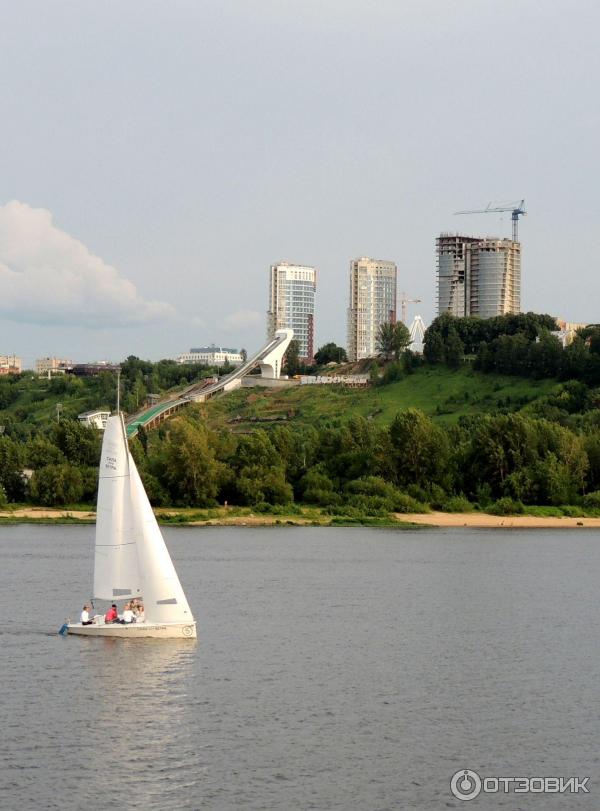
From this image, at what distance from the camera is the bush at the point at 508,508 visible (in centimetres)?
12319

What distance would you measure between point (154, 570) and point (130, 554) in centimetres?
138

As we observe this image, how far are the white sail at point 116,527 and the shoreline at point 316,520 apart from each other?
6138cm

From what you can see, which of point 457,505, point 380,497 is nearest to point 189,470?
point 380,497

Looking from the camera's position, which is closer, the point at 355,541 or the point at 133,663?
the point at 133,663

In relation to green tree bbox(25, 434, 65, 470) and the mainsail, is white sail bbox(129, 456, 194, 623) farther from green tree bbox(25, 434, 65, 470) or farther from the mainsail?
green tree bbox(25, 434, 65, 470)

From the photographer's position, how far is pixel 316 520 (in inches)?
4759

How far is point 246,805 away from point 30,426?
16361 cm

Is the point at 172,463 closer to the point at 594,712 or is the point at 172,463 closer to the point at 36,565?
the point at 36,565

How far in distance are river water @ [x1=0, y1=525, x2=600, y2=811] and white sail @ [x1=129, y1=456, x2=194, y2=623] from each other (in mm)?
1420

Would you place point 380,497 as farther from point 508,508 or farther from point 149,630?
point 149,630

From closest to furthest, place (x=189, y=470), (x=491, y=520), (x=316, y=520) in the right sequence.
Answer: (x=316, y=520) < (x=491, y=520) < (x=189, y=470)

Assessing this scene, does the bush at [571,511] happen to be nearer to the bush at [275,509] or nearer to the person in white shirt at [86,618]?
the bush at [275,509]

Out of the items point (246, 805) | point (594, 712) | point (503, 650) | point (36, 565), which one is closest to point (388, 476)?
point (36, 565)

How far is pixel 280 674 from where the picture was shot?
51469mm
